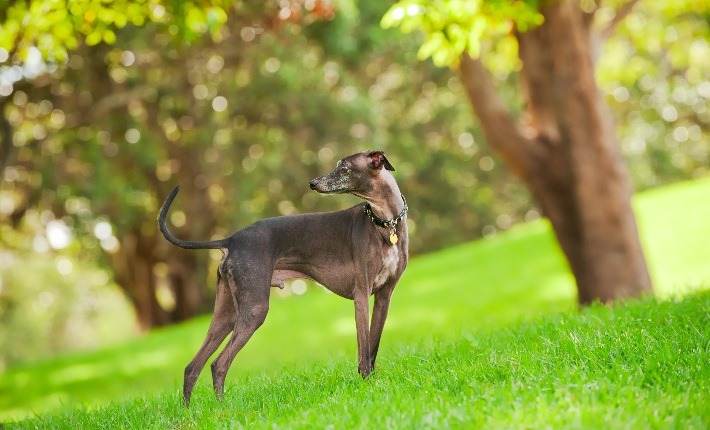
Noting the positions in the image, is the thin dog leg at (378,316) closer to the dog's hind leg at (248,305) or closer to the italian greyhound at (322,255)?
the italian greyhound at (322,255)

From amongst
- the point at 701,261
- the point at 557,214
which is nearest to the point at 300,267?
the point at 557,214

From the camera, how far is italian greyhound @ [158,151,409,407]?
227 inches

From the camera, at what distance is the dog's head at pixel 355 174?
5.65 meters

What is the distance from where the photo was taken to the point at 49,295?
3562 centimetres

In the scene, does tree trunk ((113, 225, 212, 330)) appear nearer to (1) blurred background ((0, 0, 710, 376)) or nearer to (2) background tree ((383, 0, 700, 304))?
(1) blurred background ((0, 0, 710, 376))

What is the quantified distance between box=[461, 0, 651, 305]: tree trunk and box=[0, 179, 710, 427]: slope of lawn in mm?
3204

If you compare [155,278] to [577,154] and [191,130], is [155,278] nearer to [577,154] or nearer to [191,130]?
[191,130]

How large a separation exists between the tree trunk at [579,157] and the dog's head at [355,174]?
20.0 ft

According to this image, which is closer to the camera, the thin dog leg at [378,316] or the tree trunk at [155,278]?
the thin dog leg at [378,316]

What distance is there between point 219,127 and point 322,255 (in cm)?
1613

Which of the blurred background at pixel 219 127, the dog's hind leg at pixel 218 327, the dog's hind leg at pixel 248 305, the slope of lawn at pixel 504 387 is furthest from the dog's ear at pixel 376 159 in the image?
the blurred background at pixel 219 127

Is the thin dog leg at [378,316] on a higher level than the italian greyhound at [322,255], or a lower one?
lower

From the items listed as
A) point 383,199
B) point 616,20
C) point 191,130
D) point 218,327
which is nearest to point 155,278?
point 191,130

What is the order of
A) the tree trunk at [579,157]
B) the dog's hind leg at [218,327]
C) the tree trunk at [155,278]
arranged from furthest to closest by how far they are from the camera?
the tree trunk at [155,278], the tree trunk at [579,157], the dog's hind leg at [218,327]
